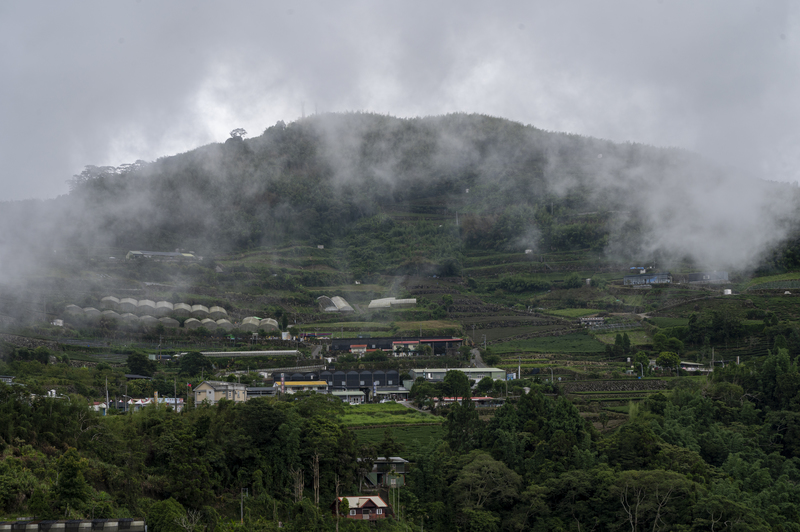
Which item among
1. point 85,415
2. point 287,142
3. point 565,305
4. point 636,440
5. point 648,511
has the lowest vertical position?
point 648,511

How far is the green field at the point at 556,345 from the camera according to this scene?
2527 inches

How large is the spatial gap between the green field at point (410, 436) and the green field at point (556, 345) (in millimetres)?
22673

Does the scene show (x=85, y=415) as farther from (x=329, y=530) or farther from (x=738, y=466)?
(x=738, y=466)

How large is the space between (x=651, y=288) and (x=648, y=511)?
4857 cm

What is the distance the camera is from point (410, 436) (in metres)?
42.3

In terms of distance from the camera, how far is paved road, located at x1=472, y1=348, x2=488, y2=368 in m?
62.2

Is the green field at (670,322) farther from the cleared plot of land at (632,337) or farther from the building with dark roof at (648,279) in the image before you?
the building with dark roof at (648,279)

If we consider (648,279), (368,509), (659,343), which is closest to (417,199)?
(648,279)

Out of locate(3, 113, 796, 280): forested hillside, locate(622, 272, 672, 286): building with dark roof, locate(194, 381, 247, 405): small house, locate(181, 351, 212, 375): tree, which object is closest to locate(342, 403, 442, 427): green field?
locate(194, 381, 247, 405): small house

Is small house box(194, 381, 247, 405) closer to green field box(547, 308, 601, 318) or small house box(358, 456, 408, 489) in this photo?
small house box(358, 456, 408, 489)

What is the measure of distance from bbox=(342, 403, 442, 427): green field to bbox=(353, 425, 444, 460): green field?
128 cm

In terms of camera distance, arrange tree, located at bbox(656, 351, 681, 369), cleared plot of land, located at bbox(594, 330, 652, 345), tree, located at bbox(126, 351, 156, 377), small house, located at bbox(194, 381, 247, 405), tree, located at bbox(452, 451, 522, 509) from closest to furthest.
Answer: tree, located at bbox(452, 451, 522, 509) → small house, located at bbox(194, 381, 247, 405) → tree, located at bbox(126, 351, 156, 377) → tree, located at bbox(656, 351, 681, 369) → cleared plot of land, located at bbox(594, 330, 652, 345)

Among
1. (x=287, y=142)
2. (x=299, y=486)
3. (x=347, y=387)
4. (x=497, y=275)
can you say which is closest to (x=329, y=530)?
(x=299, y=486)

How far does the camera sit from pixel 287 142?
130m
